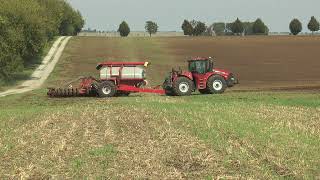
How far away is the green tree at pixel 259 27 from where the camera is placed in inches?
5974

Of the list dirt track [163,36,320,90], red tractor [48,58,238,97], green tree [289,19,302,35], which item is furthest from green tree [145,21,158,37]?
red tractor [48,58,238,97]

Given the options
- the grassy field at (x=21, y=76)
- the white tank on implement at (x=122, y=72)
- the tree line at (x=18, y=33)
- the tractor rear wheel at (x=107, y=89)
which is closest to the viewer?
the tractor rear wheel at (x=107, y=89)

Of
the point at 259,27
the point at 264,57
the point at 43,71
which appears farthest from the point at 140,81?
the point at 259,27

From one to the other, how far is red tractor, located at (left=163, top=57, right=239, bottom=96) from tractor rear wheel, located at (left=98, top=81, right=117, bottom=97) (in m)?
3.27

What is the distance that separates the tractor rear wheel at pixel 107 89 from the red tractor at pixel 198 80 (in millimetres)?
3266

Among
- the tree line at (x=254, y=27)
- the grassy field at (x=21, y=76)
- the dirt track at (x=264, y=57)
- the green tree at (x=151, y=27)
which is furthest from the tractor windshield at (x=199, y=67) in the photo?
the green tree at (x=151, y=27)

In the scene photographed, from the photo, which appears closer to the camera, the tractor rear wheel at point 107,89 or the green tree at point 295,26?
the tractor rear wheel at point 107,89

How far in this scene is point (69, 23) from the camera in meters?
A: 122

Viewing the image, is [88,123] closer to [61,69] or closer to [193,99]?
[193,99]

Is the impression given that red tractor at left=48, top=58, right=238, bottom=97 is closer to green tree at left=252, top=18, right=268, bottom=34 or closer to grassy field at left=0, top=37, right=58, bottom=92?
grassy field at left=0, top=37, right=58, bottom=92

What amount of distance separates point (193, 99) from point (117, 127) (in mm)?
13863

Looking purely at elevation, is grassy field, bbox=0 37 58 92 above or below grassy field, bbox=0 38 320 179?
below

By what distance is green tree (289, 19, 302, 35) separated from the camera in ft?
480

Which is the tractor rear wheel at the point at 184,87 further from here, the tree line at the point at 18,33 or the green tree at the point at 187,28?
the green tree at the point at 187,28
